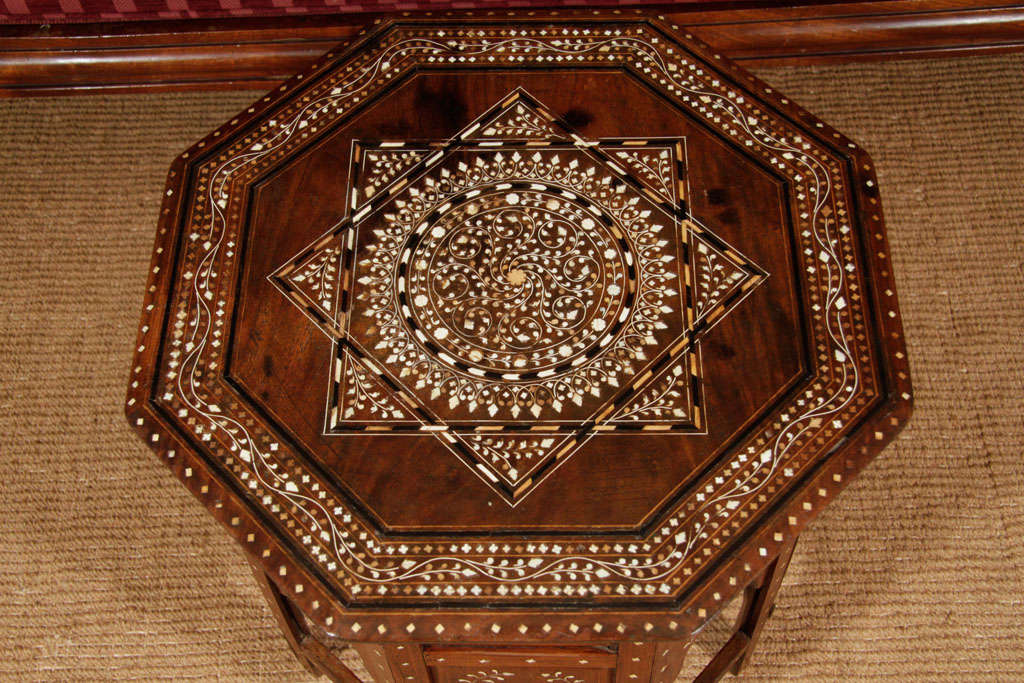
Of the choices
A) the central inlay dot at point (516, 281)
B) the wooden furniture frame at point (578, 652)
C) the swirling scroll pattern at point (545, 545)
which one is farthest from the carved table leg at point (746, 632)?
the central inlay dot at point (516, 281)

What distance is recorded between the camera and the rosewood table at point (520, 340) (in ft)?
3.37

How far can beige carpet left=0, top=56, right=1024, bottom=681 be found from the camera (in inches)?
62.7

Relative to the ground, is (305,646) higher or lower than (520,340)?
lower

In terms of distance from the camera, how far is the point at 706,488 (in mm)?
1056

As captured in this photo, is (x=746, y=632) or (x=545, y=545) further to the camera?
(x=746, y=632)

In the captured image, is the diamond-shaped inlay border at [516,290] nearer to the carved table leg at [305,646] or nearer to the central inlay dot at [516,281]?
the central inlay dot at [516,281]

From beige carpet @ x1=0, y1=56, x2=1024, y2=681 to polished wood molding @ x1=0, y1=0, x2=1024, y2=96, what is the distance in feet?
0.17

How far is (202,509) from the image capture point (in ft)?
5.56

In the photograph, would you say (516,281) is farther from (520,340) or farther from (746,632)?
(746,632)

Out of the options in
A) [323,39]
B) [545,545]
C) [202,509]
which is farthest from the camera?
[323,39]

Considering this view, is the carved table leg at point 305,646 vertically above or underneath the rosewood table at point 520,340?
underneath

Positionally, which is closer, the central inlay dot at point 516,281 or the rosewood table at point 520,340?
the rosewood table at point 520,340

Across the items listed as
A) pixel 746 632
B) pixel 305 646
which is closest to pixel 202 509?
pixel 305 646

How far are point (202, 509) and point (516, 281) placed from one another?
0.85m
